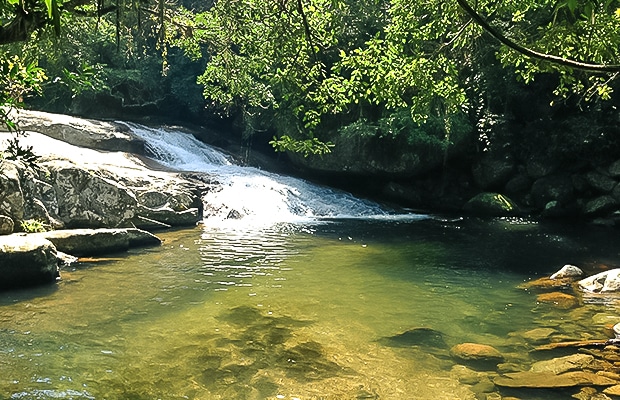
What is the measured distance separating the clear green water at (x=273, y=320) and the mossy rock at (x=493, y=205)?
621cm

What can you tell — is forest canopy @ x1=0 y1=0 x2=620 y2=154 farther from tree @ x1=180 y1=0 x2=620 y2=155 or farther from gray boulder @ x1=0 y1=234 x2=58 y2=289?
gray boulder @ x1=0 y1=234 x2=58 y2=289

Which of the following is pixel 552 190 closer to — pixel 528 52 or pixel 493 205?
pixel 493 205

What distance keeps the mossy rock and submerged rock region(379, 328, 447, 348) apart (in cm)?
1325

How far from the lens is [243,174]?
65.1 feet

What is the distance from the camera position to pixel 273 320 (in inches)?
272

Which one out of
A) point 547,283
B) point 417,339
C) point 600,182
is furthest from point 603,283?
point 600,182

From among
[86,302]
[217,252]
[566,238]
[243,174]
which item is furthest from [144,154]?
[566,238]

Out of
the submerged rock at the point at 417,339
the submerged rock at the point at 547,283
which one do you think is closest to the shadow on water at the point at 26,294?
the submerged rock at the point at 417,339

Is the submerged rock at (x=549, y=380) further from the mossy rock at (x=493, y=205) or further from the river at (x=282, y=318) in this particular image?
the mossy rock at (x=493, y=205)

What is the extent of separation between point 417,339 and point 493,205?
45.0ft

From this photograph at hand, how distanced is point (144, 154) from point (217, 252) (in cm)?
1080

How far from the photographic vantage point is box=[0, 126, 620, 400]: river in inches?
196

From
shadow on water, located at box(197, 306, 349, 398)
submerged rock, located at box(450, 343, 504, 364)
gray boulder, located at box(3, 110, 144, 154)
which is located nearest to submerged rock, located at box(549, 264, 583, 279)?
submerged rock, located at box(450, 343, 504, 364)

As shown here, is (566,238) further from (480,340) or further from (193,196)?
(193,196)
